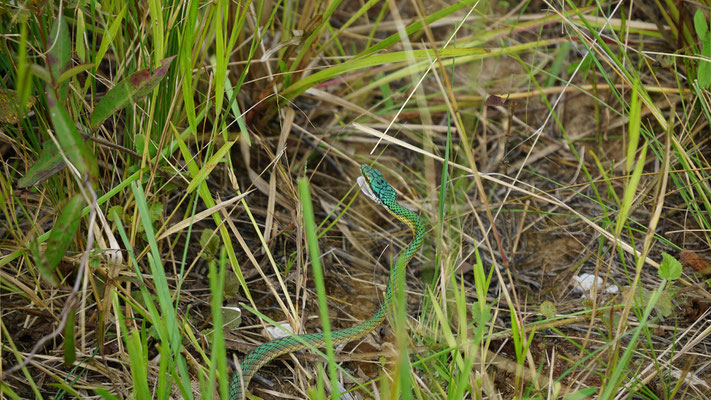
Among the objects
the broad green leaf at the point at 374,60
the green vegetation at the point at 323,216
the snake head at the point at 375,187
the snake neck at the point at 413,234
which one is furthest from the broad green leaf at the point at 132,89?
the snake neck at the point at 413,234

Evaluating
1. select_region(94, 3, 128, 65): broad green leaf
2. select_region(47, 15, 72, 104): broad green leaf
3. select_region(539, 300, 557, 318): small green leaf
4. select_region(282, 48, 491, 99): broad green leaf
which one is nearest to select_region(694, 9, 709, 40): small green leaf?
select_region(282, 48, 491, 99): broad green leaf

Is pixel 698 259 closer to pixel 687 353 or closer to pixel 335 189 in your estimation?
pixel 687 353

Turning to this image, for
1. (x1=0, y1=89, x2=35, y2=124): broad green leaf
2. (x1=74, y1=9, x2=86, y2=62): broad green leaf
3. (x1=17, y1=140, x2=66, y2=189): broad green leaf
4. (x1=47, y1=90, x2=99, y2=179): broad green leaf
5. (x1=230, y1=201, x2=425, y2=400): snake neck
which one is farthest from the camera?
(x1=230, y1=201, x2=425, y2=400): snake neck

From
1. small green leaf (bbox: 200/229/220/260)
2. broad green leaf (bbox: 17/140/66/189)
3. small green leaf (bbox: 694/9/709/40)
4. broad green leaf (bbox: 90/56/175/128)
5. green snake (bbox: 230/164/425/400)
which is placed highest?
broad green leaf (bbox: 90/56/175/128)

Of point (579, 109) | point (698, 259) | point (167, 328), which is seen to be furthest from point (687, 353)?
point (167, 328)

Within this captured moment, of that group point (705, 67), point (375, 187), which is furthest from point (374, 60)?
point (705, 67)

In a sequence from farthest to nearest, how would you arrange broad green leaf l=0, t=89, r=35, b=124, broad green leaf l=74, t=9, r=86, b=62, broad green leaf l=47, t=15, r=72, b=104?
1. broad green leaf l=74, t=9, r=86, b=62
2. broad green leaf l=0, t=89, r=35, b=124
3. broad green leaf l=47, t=15, r=72, b=104

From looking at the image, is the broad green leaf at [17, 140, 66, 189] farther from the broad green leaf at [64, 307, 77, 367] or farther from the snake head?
the snake head
